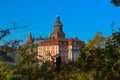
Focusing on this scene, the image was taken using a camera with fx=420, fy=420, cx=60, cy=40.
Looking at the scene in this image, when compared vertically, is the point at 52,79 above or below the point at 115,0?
below

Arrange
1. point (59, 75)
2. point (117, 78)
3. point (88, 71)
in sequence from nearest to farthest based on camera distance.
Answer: point (117, 78) → point (88, 71) → point (59, 75)

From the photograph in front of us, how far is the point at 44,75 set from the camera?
10.0 metres

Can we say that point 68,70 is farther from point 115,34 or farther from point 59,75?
point 115,34

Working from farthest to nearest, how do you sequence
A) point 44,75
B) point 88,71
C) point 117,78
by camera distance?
point 44,75, point 88,71, point 117,78

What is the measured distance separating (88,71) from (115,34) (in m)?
0.91

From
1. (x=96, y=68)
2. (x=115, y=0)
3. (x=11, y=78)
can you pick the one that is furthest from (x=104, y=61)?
(x=11, y=78)

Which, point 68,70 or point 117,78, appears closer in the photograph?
point 117,78

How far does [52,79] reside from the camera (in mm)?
9570

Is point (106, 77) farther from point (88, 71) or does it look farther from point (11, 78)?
point (11, 78)

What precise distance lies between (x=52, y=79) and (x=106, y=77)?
2.03m

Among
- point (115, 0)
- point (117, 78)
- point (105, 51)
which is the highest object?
point (115, 0)

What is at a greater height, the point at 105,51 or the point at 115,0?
the point at 115,0

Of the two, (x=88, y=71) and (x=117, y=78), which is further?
(x=88, y=71)

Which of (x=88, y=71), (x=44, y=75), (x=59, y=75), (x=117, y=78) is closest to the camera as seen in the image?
(x=117, y=78)
